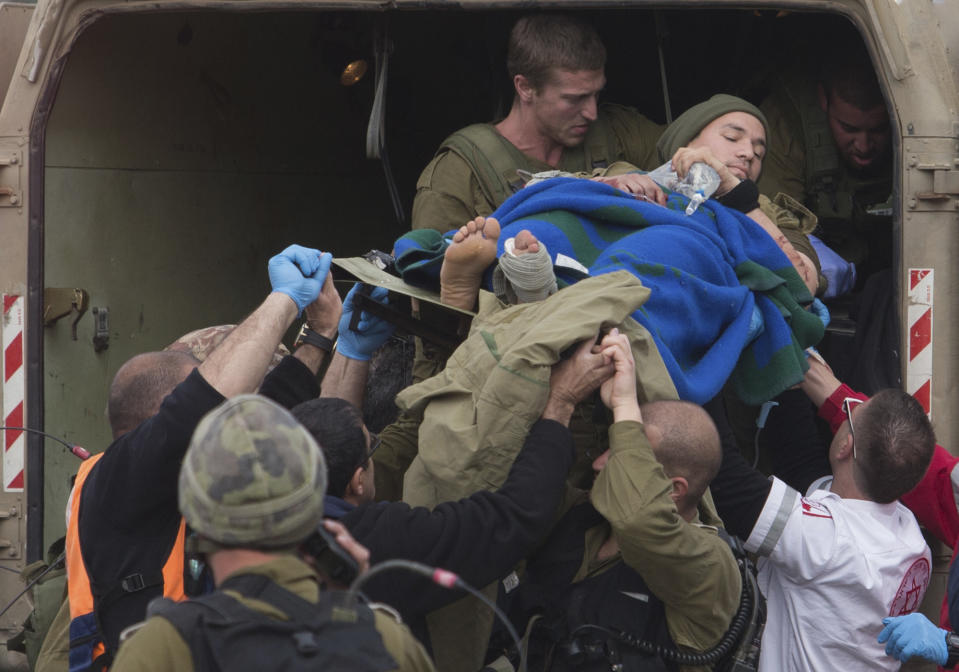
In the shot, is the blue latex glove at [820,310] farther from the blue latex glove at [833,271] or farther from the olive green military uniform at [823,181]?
the olive green military uniform at [823,181]

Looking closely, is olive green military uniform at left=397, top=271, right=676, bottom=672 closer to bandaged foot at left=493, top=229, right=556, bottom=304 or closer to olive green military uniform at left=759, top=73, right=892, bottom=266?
bandaged foot at left=493, top=229, right=556, bottom=304

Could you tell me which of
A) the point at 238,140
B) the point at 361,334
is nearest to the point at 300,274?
the point at 361,334

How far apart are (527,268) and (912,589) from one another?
1168 millimetres

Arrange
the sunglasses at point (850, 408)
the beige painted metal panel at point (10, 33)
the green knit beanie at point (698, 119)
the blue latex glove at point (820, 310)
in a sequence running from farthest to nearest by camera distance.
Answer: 1. the beige painted metal panel at point (10, 33)
2. the green knit beanie at point (698, 119)
3. the blue latex glove at point (820, 310)
4. the sunglasses at point (850, 408)

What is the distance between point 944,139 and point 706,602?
4.98 ft

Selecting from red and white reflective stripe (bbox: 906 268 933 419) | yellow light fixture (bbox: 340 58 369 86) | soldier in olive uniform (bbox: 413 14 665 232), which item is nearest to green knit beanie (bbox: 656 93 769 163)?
soldier in olive uniform (bbox: 413 14 665 232)

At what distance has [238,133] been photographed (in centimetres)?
464

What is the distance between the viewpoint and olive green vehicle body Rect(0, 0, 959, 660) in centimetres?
334

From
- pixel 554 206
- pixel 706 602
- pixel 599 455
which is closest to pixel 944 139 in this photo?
pixel 554 206

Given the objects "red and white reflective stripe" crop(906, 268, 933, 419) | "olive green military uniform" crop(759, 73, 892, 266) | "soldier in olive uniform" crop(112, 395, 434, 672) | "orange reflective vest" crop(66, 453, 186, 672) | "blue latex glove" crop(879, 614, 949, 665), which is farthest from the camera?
"olive green military uniform" crop(759, 73, 892, 266)

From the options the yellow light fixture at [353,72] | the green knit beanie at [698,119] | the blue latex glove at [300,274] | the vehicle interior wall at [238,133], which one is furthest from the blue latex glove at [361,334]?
the yellow light fixture at [353,72]

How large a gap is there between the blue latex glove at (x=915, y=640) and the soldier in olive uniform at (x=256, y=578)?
139 cm

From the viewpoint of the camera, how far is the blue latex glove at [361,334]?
10.8 ft

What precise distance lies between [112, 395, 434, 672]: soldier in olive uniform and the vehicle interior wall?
6.41ft
